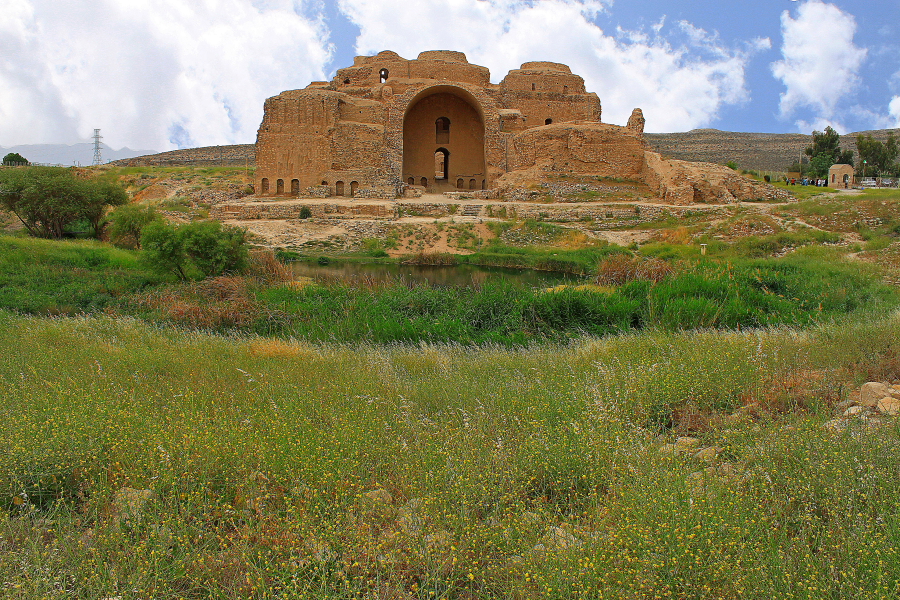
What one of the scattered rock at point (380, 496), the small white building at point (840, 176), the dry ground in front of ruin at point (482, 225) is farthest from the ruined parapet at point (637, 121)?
the scattered rock at point (380, 496)

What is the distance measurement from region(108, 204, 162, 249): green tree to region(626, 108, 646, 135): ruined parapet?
2324 cm

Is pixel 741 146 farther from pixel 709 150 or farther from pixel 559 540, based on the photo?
pixel 559 540

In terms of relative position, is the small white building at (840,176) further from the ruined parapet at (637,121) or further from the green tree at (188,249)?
the green tree at (188,249)

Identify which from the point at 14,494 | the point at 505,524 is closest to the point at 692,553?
the point at 505,524

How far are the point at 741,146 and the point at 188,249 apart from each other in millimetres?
64964

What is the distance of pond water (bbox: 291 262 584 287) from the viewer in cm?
1650

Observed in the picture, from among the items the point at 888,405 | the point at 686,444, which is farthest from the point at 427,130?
the point at 686,444

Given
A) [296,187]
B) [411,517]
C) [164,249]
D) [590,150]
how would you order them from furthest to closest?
[296,187] → [590,150] → [164,249] → [411,517]

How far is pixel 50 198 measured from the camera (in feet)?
69.9

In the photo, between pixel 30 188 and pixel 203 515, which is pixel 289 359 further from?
pixel 30 188

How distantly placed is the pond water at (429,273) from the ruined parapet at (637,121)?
14.8 meters

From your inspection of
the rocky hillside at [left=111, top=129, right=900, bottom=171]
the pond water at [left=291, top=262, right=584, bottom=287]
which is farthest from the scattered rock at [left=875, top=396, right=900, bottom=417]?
the rocky hillside at [left=111, top=129, right=900, bottom=171]

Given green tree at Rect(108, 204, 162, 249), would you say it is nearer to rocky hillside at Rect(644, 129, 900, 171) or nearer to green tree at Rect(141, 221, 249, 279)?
green tree at Rect(141, 221, 249, 279)

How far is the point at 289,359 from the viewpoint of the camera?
7027 millimetres
